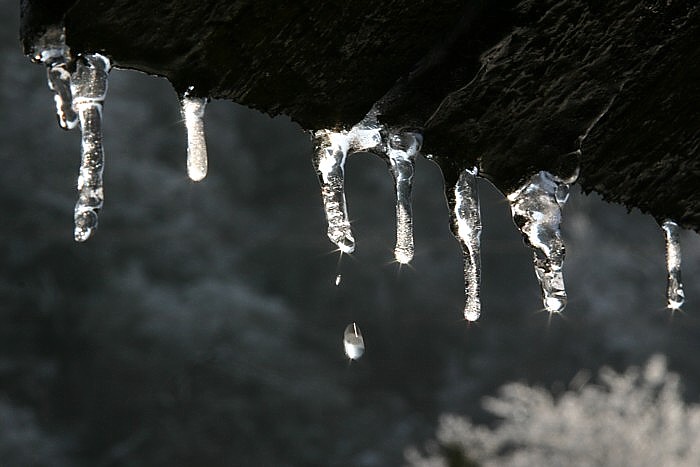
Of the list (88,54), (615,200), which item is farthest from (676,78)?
(88,54)

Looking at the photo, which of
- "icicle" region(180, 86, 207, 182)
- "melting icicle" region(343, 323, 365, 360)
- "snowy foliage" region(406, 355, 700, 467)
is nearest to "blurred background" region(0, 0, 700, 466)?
"snowy foliage" region(406, 355, 700, 467)

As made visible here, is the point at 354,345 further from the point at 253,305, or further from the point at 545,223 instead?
the point at 253,305

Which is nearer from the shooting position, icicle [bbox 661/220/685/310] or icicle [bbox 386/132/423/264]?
icicle [bbox 386/132/423/264]

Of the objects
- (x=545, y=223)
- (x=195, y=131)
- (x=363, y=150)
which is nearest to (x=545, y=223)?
(x=545, y=223)

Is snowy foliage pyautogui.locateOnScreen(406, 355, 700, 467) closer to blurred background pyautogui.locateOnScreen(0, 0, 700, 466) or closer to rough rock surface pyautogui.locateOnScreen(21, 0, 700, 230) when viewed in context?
rough rock surface pyautogui.locateOnScreen(21, 0, 700, 230)

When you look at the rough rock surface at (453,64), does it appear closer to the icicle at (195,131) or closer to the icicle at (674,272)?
the icicle at (195,131)
